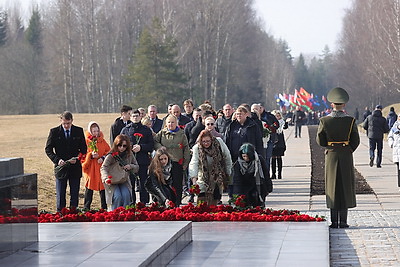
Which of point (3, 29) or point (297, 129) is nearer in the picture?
point (297, 129)

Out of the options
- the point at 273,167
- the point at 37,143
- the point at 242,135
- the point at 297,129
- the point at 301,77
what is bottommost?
the point at 37,143

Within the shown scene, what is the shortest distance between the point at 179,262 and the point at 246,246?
110cm

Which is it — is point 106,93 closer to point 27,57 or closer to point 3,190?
point 27,57

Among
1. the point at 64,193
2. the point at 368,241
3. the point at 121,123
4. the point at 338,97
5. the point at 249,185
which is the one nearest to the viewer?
the point at 368,241

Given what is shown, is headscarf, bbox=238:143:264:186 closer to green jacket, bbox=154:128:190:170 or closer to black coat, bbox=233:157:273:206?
black coat, bbox=233:157:273:206

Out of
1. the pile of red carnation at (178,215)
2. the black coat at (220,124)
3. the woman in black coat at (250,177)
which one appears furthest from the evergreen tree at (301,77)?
the pile of red carnation at (178,215)

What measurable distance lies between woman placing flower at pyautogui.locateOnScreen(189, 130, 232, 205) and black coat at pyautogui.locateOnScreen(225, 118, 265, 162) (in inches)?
88.0

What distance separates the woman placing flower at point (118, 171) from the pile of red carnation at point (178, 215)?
91cm

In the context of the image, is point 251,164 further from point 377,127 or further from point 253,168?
point 377,127

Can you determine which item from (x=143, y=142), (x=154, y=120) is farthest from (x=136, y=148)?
(x=154, y=120)

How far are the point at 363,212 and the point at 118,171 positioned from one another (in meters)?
3.99

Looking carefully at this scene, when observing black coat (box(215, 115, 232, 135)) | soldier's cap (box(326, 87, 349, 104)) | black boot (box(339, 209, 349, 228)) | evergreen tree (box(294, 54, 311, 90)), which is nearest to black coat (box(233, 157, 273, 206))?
black boot (box(339, 209, 349, 228))

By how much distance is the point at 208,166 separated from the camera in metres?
14.0

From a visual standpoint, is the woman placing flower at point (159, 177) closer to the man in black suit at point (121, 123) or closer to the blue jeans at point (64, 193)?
the blue jeans at point (64, 193)
